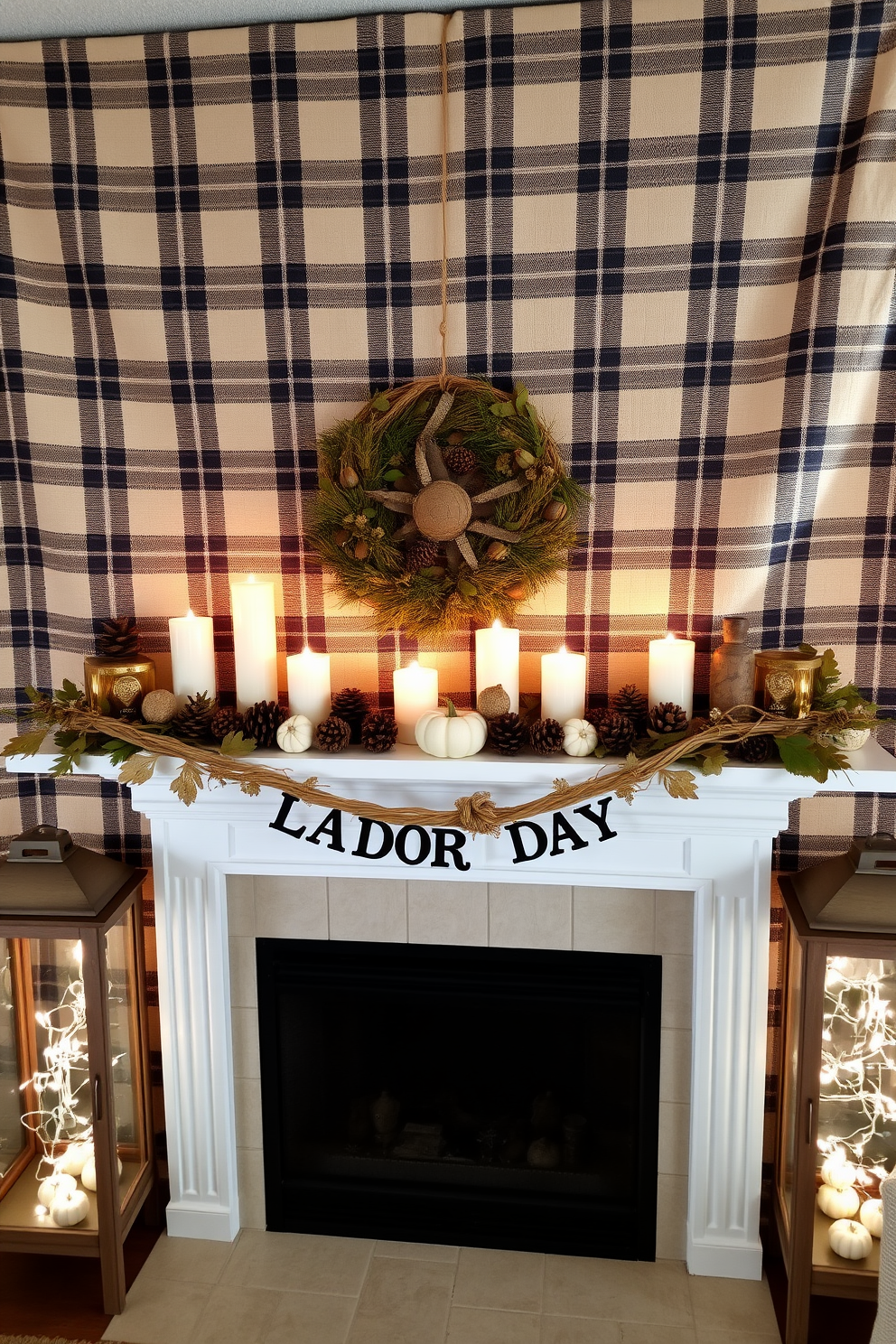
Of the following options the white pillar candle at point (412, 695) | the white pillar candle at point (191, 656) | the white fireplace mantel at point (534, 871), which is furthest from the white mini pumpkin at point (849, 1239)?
the white pillar candle at point (191, 656)

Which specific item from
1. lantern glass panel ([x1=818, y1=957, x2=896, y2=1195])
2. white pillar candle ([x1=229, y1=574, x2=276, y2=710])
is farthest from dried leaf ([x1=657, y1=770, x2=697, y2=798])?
white pillar candle ([x1=229, y1=574, x2=276, y2=710])

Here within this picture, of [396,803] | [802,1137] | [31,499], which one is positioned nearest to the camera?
[802,1137]

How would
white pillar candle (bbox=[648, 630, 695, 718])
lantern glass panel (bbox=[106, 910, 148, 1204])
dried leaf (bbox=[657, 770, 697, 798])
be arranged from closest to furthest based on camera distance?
dried leaf (bbox=[657, 770, 697, 798])
white pillar candle (bbox=[648, 630, 695, 718])
lantern glass panel (bbox=[106, 910, 148, 1204])

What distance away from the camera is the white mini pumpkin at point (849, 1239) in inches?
72.7

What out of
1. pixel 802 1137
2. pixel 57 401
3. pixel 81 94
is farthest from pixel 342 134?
pixel 802 1137

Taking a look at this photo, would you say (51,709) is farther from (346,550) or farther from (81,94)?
(81,94)

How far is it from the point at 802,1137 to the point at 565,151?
1868mm

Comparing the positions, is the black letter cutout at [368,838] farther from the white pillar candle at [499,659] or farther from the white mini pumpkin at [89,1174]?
the white mini pumpkin at [89,1174]

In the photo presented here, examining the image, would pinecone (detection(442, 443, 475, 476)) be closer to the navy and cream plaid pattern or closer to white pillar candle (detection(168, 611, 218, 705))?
the navy and cream plaid pattern

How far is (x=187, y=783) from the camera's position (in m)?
1.84

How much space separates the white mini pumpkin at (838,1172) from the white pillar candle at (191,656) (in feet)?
4.91

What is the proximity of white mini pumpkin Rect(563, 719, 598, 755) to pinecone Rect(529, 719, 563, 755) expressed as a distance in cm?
1

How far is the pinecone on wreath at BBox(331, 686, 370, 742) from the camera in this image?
193cm

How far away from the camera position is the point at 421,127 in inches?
73.8
